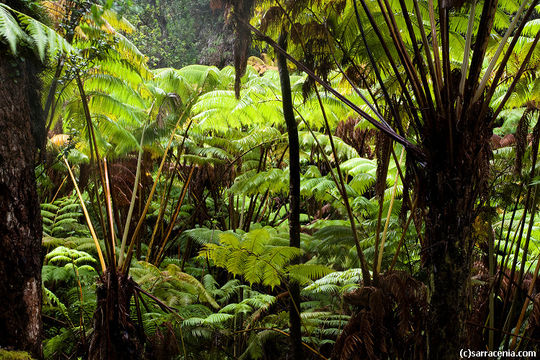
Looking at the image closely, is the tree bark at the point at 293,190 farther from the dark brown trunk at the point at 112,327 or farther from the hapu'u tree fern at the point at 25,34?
the hapu'u tree fern at the point at 25,34

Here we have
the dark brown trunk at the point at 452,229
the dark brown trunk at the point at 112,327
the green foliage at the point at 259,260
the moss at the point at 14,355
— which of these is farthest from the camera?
the green foliage at the point at 259,260

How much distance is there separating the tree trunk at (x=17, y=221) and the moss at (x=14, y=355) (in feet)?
0.28

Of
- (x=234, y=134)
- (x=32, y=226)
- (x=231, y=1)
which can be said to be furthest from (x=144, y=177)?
(x=231, y=1)

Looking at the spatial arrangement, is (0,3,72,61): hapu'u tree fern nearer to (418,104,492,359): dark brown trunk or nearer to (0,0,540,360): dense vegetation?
(0,0,540,360): dense vegetation

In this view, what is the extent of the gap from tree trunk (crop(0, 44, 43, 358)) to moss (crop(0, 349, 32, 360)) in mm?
87

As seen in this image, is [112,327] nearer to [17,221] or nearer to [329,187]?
[17,221]

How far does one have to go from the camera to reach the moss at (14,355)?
2199mm

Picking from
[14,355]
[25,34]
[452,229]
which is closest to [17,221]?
[14,355]

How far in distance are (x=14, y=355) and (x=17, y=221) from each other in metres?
0.77

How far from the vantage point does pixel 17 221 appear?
2352 mm

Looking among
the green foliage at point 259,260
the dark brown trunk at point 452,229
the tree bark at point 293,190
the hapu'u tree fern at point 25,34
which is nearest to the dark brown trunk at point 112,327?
the green foliage at point 259,260

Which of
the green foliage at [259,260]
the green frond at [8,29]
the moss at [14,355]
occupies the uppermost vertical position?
the green frond at [8,29]

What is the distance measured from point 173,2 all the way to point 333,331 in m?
12.8

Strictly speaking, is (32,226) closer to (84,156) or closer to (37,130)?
(37,130)
